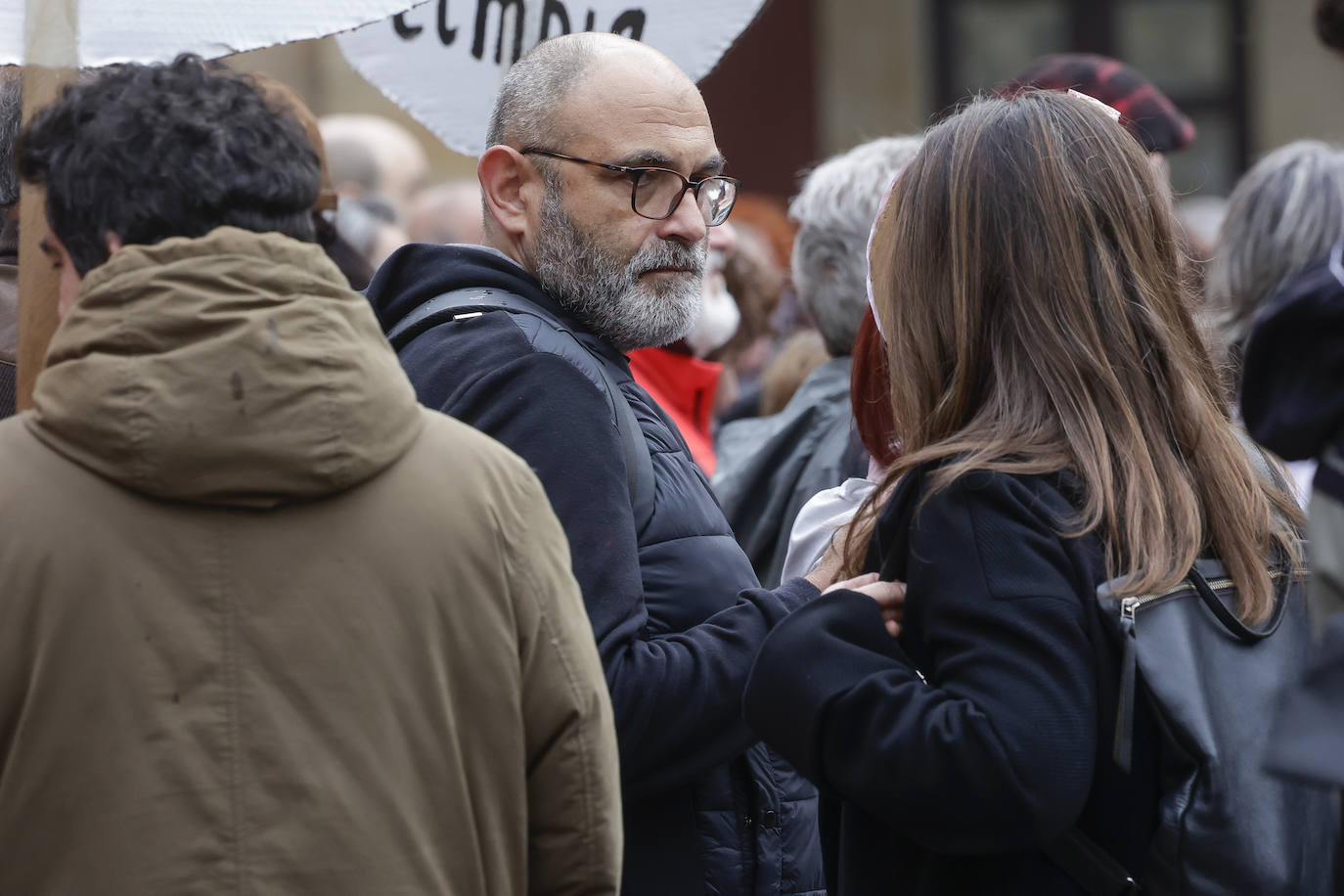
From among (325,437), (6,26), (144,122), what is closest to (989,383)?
(325,437)

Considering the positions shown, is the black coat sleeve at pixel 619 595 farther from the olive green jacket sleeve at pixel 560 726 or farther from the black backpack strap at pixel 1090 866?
→ the black backpack strap at pixel 1090 866

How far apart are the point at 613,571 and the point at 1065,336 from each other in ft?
2.08

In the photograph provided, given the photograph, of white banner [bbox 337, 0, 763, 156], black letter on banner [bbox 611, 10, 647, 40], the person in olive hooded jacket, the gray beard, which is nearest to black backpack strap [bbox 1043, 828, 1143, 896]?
the person in olive hooded jacket

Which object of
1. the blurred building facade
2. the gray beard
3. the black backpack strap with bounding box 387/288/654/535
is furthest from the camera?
the blurred building facade

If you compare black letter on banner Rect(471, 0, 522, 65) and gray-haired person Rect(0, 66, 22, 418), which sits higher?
black letter on banner Rect(471, 0, 522, 65)

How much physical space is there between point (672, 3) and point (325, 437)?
1.95 metres

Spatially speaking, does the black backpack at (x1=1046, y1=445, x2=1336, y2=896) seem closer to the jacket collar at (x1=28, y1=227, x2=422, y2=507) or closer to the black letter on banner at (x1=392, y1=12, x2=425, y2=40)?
the jacket collar at (x1=28, y1=227, x2=422, y2=507)

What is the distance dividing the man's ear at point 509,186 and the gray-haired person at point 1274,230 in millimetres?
1923

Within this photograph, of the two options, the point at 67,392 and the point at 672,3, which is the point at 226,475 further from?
the point at 672,3

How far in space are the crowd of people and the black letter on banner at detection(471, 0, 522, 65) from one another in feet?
3.23

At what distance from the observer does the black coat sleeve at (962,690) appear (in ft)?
5.82

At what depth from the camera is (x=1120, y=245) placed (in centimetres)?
200

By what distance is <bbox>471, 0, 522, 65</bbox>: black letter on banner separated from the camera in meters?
3.28

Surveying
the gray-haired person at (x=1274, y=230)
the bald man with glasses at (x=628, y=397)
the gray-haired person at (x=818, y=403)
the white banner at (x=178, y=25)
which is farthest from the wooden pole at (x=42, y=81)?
the gray-haired person at (x=1274, y=230)
